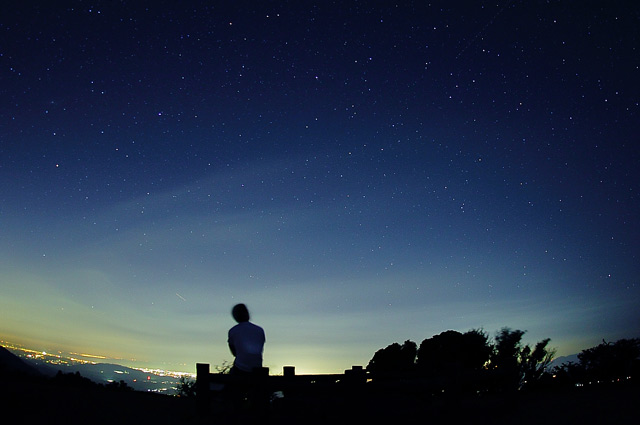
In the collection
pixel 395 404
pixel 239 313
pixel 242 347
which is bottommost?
pixel 395 404

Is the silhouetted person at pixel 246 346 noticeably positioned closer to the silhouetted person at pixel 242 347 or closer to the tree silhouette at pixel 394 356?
the silhouetted person at pixel 242 347

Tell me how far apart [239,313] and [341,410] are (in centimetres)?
258

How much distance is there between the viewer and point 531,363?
25281 millimetres

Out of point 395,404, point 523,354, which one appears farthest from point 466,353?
point 395,404

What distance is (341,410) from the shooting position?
23.8ft

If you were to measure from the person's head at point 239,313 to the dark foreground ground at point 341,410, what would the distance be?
5.17 feet

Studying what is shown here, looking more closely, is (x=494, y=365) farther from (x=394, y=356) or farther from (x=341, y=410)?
(x=341, y=410)

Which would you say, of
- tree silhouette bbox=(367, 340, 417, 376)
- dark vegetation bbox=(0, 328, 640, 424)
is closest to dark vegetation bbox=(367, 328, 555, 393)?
tree silhouette bbox=(367, 340, 417, 376)

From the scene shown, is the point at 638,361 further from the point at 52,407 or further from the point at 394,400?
the point at 52,407

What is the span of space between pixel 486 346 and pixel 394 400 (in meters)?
21.2

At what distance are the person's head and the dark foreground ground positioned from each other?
158 centimetres

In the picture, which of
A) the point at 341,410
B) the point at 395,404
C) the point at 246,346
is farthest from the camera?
the point at 395,404

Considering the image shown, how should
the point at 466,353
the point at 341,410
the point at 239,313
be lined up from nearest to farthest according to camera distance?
the point at 341,410 < the point at 239,313 < the point at 466,353

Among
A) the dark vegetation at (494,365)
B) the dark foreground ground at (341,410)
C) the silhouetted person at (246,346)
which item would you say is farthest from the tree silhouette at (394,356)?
the silhouetted person at (246,346)
